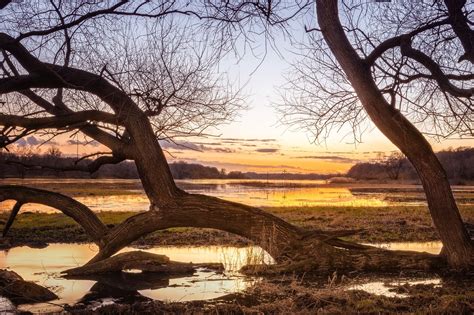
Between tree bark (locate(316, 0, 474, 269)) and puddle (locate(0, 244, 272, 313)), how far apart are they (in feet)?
11.9

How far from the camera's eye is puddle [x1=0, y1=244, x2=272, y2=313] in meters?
10.1

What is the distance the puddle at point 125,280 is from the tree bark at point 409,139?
3.64 meters

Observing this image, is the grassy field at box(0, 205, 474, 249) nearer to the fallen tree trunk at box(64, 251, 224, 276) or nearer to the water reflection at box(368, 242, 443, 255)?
the water reflection at box(368, 242, 443, 255)

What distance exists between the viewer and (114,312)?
28.1 ft

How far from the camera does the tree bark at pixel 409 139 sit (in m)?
11.6

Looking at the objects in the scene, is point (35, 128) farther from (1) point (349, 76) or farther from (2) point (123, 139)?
(1) point (349, 76)

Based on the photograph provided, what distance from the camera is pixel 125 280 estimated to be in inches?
465

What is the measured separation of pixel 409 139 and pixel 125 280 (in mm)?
6346

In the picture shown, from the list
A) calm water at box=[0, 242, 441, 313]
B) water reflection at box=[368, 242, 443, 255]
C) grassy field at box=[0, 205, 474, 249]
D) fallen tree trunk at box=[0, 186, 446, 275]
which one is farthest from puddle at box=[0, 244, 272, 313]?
water reflection at box=[368, 242, 443, 255]

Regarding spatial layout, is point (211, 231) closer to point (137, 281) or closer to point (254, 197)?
point (137, 281)

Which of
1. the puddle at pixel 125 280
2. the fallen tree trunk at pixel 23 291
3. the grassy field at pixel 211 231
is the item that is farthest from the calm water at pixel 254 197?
the fallen tree trunk at pixel 23 291

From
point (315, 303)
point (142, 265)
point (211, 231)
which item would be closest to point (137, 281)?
point (142, 265)

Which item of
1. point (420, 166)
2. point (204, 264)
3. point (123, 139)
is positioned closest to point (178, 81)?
point (123, 139)

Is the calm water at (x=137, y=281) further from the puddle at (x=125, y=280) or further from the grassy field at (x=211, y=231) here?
the grassy field at (x=211, y=231)
